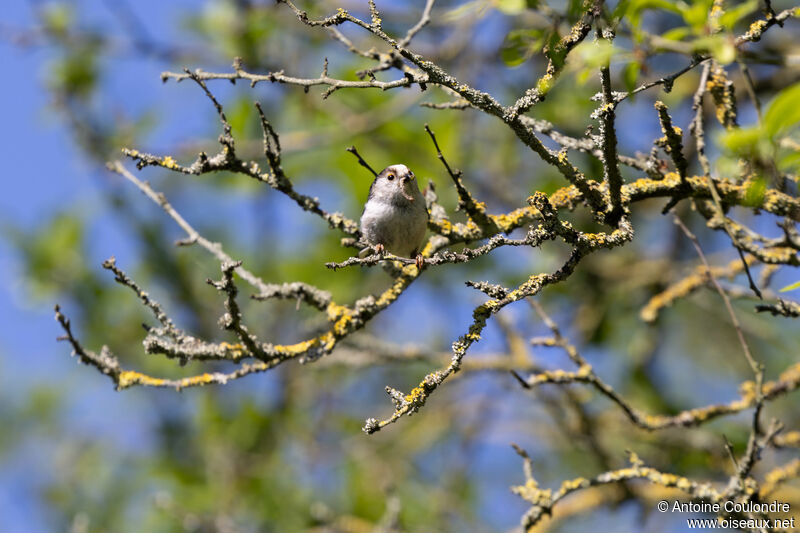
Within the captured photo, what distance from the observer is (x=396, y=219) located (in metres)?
3.49

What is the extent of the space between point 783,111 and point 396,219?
234 centimetres

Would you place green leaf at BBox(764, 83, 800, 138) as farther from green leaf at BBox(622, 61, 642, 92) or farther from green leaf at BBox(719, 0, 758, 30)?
green leaf at BBox(622, 61, 642, 92)

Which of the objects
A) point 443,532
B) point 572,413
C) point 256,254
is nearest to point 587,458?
point 443,532

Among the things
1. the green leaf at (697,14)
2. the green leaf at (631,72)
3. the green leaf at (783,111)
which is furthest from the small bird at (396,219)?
the green leaf at (783,111)

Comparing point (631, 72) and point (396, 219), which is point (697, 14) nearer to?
point (631, 72)

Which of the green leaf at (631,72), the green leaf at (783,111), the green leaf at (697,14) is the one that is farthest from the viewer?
the green leaf at (631,72)

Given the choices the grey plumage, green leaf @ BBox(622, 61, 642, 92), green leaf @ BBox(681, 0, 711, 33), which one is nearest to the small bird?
the grey plumage

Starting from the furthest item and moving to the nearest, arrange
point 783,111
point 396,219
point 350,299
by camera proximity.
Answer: point 350,299
point 396,219
point 783,111

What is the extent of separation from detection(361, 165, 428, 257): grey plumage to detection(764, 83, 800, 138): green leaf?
2.12 metres

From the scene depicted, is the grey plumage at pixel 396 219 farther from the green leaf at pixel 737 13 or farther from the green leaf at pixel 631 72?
the green leaf at pixel 737 13

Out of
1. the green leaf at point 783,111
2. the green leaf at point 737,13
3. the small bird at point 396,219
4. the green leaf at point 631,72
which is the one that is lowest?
the green leaf at point 783,111

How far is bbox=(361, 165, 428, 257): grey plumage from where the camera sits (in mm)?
3441

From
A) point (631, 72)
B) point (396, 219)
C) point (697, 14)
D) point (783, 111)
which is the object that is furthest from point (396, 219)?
point (783, 111)

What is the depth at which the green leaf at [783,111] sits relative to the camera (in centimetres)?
123
